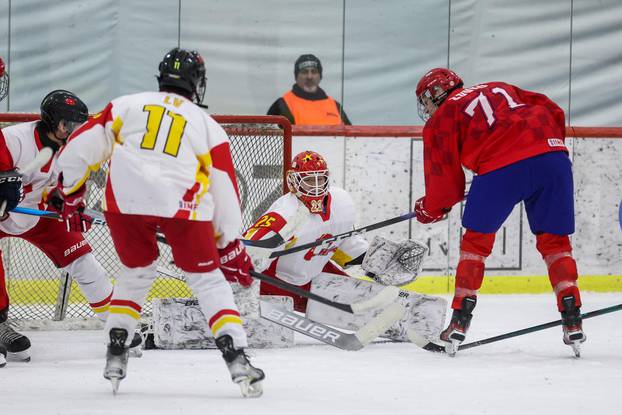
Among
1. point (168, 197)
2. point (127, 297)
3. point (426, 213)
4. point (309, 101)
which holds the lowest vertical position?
point (127, 297)

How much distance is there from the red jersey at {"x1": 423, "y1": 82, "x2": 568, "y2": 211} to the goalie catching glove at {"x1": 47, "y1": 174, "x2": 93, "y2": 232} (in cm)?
123

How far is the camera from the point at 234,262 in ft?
10.6

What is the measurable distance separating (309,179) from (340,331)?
664mm

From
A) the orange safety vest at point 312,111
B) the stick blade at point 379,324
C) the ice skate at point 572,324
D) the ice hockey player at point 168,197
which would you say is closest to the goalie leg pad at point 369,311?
the stick blade at point 379,324

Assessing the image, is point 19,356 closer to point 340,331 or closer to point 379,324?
point 340,331

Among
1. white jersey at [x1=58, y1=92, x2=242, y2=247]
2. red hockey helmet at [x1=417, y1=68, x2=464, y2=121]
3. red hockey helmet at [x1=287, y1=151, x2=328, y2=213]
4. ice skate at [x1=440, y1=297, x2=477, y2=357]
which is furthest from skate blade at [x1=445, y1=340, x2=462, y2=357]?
white jersey at [x1=58, y1=92, x2=242, y2=247]

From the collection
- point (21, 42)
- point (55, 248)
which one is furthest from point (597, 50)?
point (55, 248)

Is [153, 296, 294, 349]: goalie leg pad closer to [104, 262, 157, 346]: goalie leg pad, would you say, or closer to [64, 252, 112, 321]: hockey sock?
[64, 252, 112, 321]: hockey sock

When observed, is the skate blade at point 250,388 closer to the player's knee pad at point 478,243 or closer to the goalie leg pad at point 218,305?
the goalie leg pad at point 218,305

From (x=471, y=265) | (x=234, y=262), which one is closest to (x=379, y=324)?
(x=471, y=265)

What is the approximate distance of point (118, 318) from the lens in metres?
3.18

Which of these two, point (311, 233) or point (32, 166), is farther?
point (311, 233)

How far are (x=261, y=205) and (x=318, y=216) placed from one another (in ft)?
1.99

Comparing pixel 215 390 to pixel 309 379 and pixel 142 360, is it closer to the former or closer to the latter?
pixel 309 379
